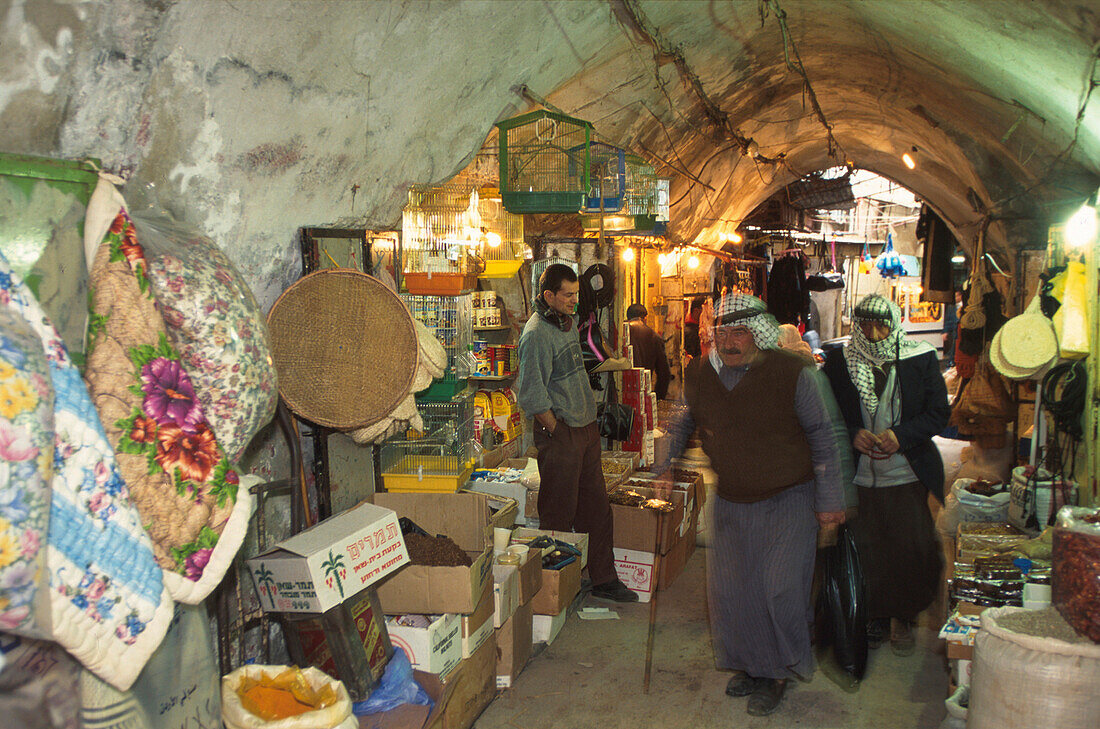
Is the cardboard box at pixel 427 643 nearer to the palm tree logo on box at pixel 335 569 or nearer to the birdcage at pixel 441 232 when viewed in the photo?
the palm tree logo on box at pixel 335 569

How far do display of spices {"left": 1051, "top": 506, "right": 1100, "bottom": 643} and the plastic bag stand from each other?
87.6 inches

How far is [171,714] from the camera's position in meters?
2.09

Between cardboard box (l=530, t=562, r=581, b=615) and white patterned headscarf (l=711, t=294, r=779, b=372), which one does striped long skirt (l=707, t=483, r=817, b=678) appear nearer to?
white patterned headscarf (l=711, t=294, r=779, b=372)

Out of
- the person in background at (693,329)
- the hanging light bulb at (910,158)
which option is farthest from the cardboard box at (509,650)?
the person in background at (693,329)

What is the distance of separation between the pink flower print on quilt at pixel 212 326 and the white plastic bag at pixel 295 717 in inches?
30.5

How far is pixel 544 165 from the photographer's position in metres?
5.68

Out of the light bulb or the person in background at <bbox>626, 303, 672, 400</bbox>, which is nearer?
the light bulb

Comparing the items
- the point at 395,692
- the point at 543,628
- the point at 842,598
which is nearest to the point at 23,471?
the point at 395,692

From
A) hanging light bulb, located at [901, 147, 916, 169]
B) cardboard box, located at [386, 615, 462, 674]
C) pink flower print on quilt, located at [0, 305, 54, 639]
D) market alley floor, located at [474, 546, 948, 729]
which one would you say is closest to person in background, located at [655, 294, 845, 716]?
market alley floor, located at [474, 546, 948, 729]

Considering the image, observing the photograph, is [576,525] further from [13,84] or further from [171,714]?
[13,84]

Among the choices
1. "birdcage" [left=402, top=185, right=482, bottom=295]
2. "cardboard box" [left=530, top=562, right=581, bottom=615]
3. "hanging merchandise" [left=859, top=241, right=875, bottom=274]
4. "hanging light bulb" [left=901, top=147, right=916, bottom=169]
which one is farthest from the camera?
"hanging merchandise" [left=859, top=241, right=875, bottom=274]

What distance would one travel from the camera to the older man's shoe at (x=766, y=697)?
12.4 feet

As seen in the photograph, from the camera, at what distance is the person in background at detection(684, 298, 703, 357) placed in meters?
12.6

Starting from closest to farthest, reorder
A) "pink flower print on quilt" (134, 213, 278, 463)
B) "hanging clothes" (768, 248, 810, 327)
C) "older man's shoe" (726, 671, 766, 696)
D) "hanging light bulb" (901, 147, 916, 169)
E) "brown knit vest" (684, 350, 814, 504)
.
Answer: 1. "pink flower print on quilt" (134, 213, 278, 463)
2. "brown knit vest" (684, 350, 814, 504)
3. "older man's shoe" (726, 671, 766, 696)
4. "hanging light bulb" (901, 147, 916, 169)
5. "hanging clothes" (768, 248, 810, 327)
